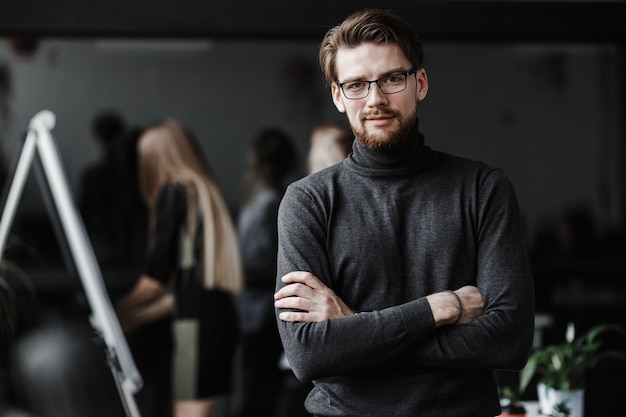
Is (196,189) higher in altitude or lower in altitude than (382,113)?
lower

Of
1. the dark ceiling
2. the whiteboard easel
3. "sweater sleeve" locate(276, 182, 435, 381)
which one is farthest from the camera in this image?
the dark ceiling

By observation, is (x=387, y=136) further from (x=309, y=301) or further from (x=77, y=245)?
(x=77, y=245)

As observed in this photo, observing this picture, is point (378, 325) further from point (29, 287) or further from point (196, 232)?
point (29, 287)

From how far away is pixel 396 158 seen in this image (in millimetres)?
1941

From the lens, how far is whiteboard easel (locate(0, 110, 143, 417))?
→ 3.26 meters

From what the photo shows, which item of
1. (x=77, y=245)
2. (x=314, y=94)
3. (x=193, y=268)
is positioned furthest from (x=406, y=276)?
(x=314, y=94)

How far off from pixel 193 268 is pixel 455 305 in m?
2.14

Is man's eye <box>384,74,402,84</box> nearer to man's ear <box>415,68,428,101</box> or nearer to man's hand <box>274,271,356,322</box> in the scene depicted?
man's ear <box>415,68,428,101</box>

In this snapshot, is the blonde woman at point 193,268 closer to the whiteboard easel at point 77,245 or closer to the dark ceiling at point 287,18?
the whiteboard easel at point 77,245

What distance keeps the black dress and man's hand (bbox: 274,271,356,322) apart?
77.7 inches

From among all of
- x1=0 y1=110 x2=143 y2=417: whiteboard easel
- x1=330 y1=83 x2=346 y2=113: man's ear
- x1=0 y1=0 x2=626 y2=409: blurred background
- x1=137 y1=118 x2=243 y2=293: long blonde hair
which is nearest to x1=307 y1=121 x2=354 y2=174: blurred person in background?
x1=137 y1=118 x2=243 y2=293: long blonde hair

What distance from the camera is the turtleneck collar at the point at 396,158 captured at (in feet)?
6.37

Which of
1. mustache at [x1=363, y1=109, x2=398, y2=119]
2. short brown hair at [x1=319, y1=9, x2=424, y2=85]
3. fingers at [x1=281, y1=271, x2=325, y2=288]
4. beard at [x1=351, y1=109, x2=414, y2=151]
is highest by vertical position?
short brown hair at [x1=319, y1=9, x2=424, y2=85]

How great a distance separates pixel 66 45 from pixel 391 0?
5.29 ft
